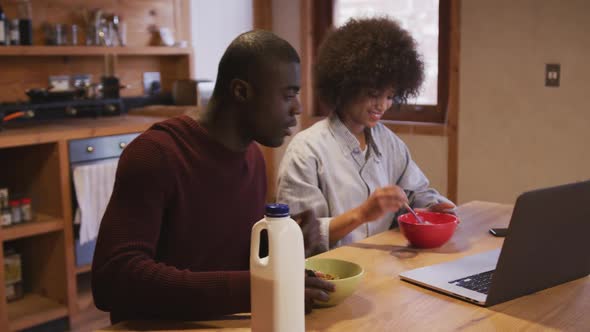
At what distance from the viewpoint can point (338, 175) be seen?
2.05 meters

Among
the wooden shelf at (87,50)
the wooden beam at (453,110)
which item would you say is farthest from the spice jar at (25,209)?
the wooden beam at (453,110)

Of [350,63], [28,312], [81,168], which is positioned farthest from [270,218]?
[28,312]

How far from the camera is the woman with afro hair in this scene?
78.5 inches

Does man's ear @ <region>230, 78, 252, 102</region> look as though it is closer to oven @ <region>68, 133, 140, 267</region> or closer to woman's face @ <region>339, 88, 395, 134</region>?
woman's face @ <region>339, 88, 395, 134</region>

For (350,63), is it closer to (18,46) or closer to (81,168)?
(81,168)

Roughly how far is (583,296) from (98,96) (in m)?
2.81

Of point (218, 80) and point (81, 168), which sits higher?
point (218, 80)

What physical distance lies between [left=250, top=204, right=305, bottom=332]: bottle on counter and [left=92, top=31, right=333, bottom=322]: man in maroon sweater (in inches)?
5.9

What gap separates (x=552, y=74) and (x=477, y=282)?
222 cm

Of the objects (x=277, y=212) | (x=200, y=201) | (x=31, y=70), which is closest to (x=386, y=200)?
(x=200, y=201)

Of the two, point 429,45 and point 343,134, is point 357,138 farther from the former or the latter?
point 429,45

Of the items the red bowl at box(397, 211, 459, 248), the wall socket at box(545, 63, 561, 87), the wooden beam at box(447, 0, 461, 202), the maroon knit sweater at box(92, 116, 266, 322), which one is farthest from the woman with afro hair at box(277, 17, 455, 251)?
the wooden beam at box(447, 0, 461, 202)

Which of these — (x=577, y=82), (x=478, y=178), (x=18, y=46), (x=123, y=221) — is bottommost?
(x=478, y=178)

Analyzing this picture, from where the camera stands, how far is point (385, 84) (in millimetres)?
2107
